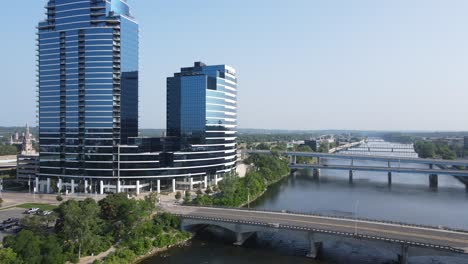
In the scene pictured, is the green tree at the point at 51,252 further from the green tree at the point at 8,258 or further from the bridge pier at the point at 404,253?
the bridge pier at the point at 404,253

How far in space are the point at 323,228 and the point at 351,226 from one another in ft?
15.5

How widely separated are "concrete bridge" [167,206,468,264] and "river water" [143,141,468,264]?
1.16 m

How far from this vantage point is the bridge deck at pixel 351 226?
49.7 m

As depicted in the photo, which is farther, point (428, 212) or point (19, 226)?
point (428, 212)

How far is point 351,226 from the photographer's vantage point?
56719mm

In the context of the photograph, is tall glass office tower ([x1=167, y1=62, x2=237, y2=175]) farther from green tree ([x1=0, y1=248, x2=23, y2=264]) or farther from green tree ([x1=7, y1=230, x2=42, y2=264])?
green tree ([x1=0, y1=248, x2=23, y2=264])

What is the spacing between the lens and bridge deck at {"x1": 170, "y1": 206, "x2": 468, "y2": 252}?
163ft

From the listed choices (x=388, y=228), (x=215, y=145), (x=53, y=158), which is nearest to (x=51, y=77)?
(x=53, y=158)

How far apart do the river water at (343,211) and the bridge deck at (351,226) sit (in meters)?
1.72

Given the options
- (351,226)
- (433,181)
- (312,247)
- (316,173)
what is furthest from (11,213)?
(433,181)

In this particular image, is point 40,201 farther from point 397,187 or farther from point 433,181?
point 433,181

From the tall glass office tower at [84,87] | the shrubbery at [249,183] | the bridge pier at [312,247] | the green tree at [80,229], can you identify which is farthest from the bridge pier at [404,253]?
the tall glass office tower at [84,87]

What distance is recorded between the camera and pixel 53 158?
9881 centimetres

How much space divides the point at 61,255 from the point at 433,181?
11118 centimetres
